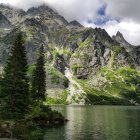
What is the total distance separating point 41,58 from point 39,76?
7300 mm

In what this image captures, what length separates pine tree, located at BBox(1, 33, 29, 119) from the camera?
7362cm

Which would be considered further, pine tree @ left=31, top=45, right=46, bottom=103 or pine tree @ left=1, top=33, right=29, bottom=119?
pine tree @ left=31, top=45, right=46, bottom=103

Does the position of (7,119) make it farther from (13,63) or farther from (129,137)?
(129,137)

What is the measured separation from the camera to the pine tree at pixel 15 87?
242ft

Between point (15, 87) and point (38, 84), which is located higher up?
point (38, 84)

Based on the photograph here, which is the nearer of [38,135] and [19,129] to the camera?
[19,129]

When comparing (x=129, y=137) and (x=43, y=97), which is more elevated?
(x=43, y=97)

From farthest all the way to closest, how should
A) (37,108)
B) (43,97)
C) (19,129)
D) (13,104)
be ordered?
(43,97) < (37,108) < (13,104) < (19,129)

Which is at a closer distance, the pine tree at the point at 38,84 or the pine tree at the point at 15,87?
the pine tree at the point at 15,87

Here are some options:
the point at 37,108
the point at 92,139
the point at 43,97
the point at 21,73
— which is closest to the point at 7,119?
the point at 21,73

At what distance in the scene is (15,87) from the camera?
7438 centimetres

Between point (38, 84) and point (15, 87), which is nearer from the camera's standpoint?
point (15, 87)

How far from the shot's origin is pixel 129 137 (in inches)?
3061

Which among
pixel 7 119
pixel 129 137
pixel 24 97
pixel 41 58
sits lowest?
pixel 129 137
